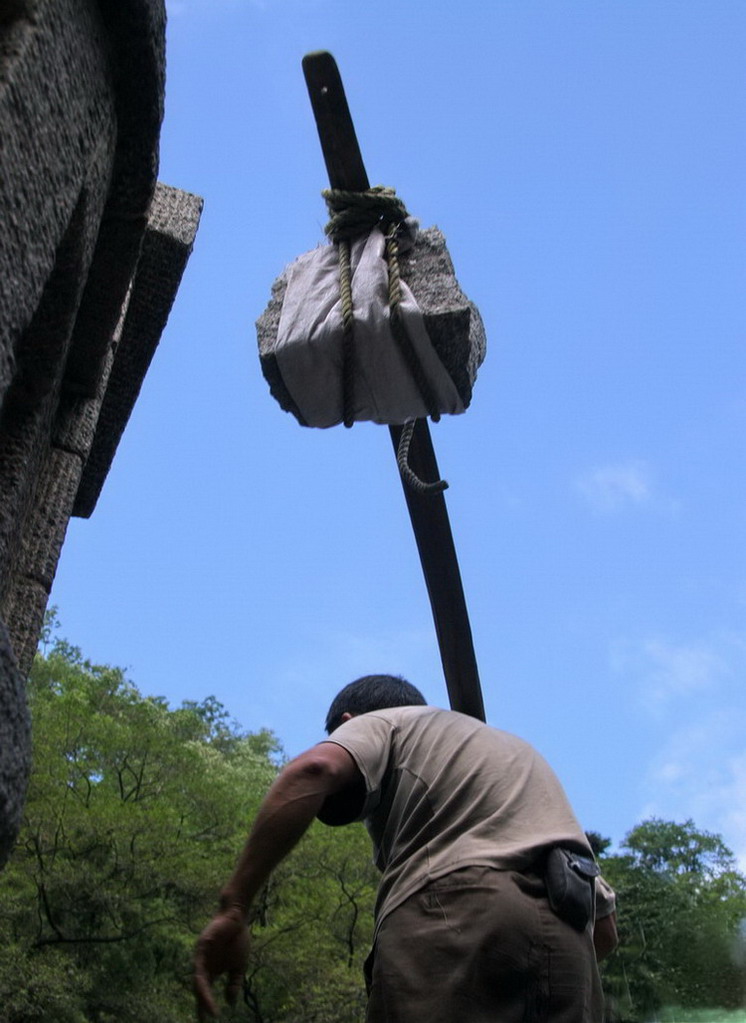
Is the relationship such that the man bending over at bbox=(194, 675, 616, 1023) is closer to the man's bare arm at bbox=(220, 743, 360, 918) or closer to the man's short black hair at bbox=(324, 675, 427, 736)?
the man's bare arm at bbox=(220, 743, 360, 918)

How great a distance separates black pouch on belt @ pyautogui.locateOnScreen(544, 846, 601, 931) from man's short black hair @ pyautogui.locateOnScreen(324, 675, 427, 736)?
0.67 meters

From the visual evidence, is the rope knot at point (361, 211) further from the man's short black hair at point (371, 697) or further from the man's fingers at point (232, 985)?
the man's fingers at point (232, 985)

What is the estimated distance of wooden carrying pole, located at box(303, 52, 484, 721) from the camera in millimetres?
3152

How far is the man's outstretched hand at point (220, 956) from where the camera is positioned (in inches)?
88.5

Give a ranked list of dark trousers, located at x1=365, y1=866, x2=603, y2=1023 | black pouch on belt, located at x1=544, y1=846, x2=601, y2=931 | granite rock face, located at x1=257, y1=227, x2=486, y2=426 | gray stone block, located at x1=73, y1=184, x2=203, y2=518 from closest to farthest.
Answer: dark trousers, located at x1=365, y1=866, x2=603, y2=1023, black pouch on belt, located at x1=544, y1=846, x2=601, y2=931, granite rock face, located at x1=257, y1=227, x2=486, y2=426, gray stone block, located at x1=73, y1=184, x2=203, y2=518

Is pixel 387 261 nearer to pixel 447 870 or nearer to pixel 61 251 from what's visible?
pixel 61 251

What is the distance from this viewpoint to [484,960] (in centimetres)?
226

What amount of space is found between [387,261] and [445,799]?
4.98 feet

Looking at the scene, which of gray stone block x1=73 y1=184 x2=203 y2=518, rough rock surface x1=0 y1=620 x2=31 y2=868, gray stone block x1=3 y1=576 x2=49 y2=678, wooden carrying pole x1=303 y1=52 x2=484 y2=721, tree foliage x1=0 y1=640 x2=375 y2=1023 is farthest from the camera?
tree foliage x1=0 y1=640 x2=375 y2=1023

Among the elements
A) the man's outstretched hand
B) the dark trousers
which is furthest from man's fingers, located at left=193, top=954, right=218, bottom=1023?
the dark trousers

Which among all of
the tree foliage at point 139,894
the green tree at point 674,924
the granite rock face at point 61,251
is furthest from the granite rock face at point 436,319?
the green tree at point 674,924

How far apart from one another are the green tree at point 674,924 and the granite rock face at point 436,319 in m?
19.5

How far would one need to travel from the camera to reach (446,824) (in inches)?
99.0

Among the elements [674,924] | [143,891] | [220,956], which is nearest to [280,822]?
[220,956]
